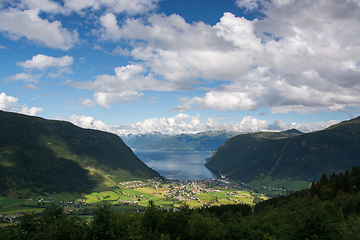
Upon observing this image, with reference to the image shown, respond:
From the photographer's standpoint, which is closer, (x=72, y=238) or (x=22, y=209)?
(x=72, y=238)

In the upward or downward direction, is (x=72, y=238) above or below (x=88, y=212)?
above

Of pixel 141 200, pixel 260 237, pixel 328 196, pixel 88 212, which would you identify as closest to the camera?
pixel 260 237

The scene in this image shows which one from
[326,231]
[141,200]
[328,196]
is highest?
[326,231]

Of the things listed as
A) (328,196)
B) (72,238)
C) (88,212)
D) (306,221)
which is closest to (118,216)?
(72,238)

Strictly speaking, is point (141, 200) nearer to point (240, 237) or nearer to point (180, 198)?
point (180, 198)

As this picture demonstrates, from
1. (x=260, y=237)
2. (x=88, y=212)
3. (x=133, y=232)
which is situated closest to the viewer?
(x=133, y=232)

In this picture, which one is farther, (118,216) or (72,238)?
(118,216)

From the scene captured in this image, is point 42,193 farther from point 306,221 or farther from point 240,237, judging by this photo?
point 306,221

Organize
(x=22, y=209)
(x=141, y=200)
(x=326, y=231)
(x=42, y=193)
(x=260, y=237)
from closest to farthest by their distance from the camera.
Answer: (x=326, y=231)
(x=260, y=237)
(x=22, y=209)
(x=42, y=193)
(x=141, y=200)

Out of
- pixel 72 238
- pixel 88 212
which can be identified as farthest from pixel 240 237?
pixel 88 212
